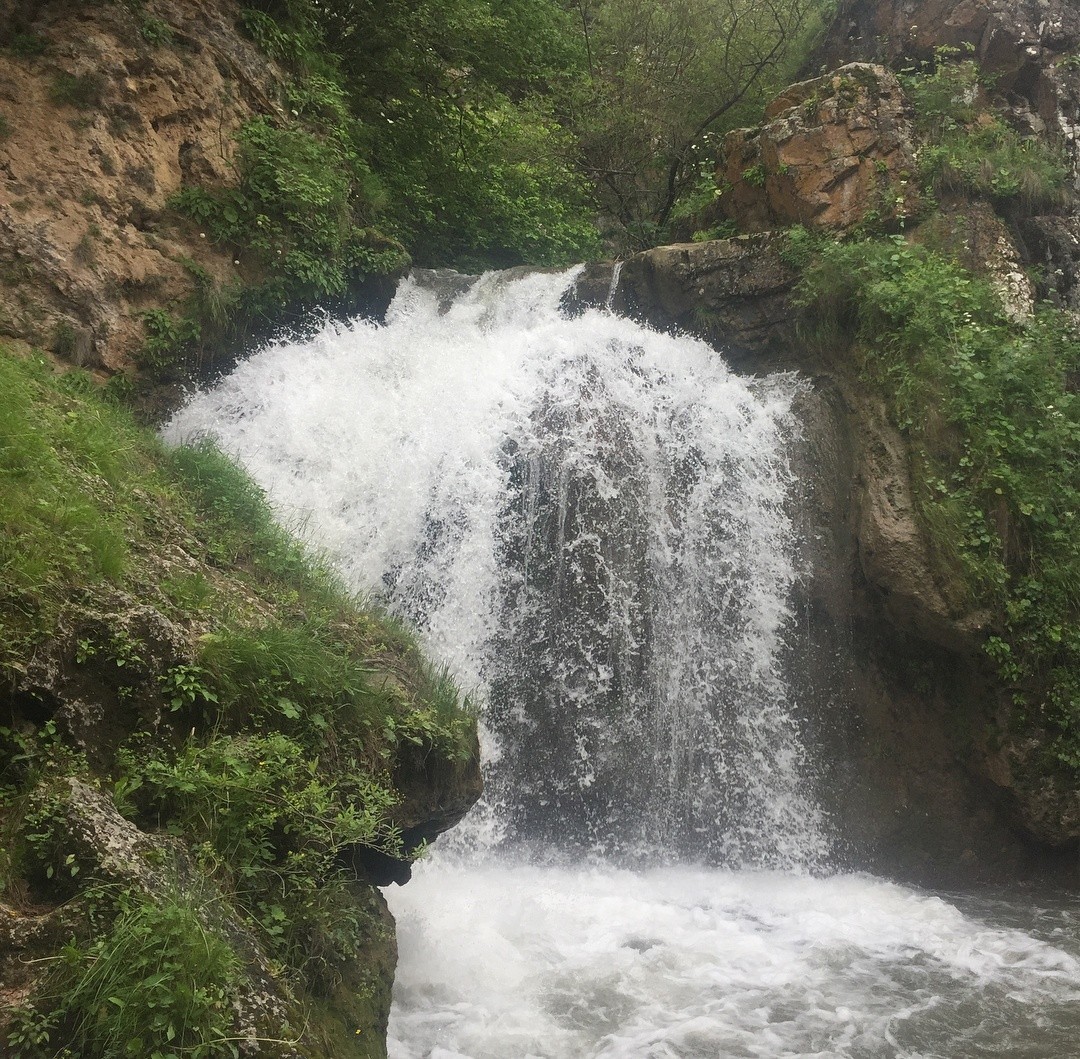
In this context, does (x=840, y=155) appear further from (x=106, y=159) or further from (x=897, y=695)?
(x=106, y=159)

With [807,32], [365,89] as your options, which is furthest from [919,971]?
[807,32]

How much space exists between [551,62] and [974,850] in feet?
47.0

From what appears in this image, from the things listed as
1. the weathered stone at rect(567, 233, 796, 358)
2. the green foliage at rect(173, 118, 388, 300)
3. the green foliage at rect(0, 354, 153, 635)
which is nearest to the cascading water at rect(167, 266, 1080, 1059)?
the weathered stone at rect(567, 233, 796, 358)

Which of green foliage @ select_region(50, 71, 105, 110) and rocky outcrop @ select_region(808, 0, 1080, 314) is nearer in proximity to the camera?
green foliage @ select_region(50, 71, 105, 110)

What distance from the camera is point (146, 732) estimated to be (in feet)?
12.2

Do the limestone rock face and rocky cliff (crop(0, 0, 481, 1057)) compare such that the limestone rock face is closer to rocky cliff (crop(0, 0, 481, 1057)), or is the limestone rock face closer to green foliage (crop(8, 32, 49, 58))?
rocky cliff (crop(0, 0, 481, 1057))

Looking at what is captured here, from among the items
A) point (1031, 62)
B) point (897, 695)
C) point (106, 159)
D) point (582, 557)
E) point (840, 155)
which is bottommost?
point (897, 695)

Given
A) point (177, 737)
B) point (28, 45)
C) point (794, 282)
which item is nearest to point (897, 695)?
point (794, 282)

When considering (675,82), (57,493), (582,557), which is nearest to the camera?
(57,493)

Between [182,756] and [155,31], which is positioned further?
[155,31]

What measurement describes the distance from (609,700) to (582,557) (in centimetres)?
128

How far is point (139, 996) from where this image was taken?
2791mm

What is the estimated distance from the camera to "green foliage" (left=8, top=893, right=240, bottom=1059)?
2678 mm

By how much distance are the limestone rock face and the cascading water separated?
2107 millimetres
